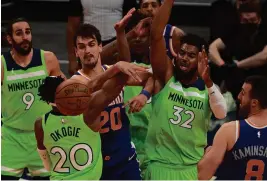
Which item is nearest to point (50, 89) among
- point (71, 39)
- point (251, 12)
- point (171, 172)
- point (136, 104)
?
point (136, 104)

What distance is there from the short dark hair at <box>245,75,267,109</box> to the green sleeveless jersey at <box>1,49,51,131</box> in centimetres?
186

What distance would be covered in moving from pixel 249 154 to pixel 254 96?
39cm

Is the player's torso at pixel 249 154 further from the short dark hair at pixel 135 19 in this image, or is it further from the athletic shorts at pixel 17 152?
the athletic shorts at pixel 17 152

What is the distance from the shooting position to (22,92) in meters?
6.44

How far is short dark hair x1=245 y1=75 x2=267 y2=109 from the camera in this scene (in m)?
5.25

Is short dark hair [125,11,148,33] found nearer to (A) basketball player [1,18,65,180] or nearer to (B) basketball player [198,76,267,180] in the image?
(A) basketball player [1,18,65,180]

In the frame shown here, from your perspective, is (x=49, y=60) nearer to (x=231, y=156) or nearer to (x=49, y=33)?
(x=231, y=156)

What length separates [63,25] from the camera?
9.41 meters

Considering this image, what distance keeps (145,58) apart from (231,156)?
4.70 ft

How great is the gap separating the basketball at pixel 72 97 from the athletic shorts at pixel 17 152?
1.09m

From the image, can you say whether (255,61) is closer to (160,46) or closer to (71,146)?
(160,46)

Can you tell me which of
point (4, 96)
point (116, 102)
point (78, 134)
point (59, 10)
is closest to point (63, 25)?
point (59, 10)

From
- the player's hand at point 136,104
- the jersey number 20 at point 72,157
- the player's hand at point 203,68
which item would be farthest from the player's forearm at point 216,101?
the jersey number 20 at point 72,157

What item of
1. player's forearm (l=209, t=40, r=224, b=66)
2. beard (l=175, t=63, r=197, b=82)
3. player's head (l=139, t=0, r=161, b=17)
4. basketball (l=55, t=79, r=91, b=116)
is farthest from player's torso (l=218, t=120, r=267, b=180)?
player's forearm (l=209, t=40, r=224, b=66)
